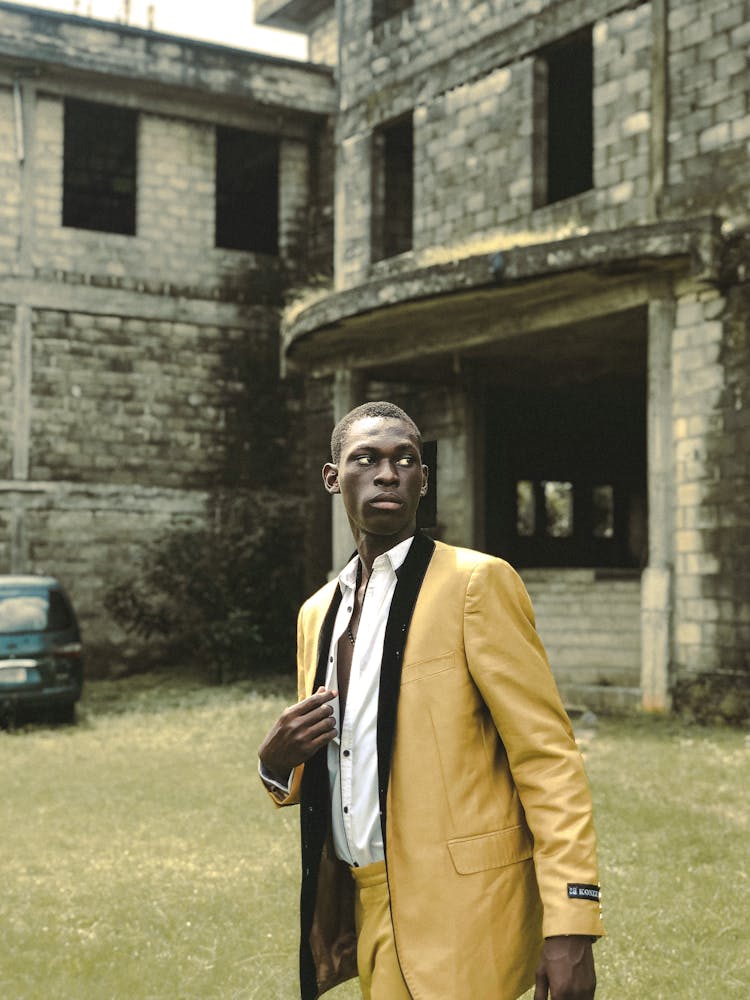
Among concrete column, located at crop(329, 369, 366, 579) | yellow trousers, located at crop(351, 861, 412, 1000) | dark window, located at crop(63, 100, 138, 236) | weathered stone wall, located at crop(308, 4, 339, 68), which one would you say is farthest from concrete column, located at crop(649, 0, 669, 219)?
weathered stone wall, located at crop(308, 4, 339, 68)

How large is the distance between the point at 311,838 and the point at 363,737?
0.86ft

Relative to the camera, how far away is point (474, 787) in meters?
2.58

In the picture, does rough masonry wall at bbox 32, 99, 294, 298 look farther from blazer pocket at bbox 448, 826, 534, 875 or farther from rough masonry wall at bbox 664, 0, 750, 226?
blazer pocket at bbox 448, 826, 534, 875

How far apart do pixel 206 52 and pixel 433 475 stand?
58.2 ft

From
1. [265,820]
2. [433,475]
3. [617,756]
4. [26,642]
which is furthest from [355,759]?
[26,642]

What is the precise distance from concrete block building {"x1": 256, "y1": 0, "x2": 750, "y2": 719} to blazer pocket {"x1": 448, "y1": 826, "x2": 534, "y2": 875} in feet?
31.6

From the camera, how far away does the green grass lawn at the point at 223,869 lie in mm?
5211

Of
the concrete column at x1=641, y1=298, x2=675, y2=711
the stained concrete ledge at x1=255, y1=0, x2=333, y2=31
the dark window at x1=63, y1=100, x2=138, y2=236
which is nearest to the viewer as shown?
the concrete column at x1=641, y1=298, x2=675, y2=711

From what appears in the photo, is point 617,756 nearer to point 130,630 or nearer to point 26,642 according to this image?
point 26,642

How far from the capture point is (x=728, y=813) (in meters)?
7.95

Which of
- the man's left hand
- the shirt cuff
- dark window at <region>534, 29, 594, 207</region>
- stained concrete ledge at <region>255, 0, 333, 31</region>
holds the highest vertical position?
stained concrete ledge at <region>255, 0, 333, 31</region>

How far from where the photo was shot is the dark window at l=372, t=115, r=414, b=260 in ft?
55.8

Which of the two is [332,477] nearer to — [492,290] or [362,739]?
[362,739]

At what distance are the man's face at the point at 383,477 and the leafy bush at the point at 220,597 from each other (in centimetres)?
1403
